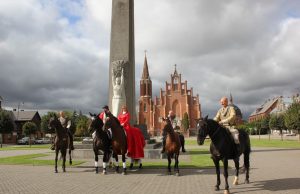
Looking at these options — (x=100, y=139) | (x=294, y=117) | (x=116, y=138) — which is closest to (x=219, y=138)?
(x=116, y=138)

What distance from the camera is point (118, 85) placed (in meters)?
21.3

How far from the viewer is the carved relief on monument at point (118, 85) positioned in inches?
828

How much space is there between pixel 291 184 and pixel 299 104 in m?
47.8

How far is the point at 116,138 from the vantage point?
13.7m

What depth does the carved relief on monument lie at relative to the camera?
828 inches

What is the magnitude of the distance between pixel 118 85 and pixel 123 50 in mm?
2401

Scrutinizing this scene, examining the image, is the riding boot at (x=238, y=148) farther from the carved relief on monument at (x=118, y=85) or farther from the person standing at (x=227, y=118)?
the carved relief on monument at (x=118, y=85)

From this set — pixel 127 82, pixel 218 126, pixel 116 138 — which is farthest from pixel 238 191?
pixel 127 82

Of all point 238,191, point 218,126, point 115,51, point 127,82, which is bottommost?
point 238,191

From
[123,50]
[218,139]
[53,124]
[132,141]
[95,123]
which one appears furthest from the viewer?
[123,50]

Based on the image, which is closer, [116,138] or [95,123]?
[95,123]

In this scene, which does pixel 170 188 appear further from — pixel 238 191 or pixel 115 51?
pixel 115 51

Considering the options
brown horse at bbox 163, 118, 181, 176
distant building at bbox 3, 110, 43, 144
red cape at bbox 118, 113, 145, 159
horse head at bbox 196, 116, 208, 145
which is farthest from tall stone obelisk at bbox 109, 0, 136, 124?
distant building at bbox 3, 110, 43, 144

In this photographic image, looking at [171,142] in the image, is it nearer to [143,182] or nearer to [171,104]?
[143,182]
